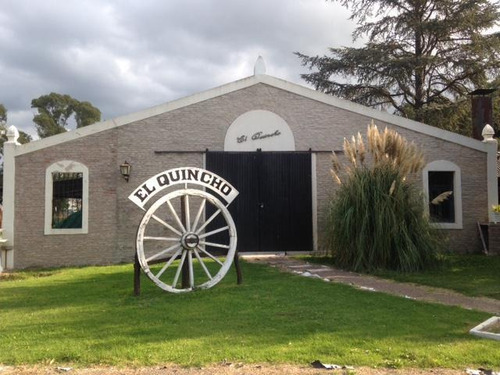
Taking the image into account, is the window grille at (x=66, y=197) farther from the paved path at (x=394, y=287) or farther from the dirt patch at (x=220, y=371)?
the dirt patch at (x=220, y=371)

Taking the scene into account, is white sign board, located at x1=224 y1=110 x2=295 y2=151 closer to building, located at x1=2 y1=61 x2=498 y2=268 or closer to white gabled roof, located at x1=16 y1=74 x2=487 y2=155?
building, located at x1=2 y1=61 x2=498 y2=268

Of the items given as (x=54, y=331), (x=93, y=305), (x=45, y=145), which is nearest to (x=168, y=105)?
(x=45, y=145)

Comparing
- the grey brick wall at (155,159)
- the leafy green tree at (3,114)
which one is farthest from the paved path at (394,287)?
the leafy green tree at (3,114)

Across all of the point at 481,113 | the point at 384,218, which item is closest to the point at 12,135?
the point at 384,218

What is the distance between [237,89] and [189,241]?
686cm

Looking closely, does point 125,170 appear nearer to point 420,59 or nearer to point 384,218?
point 384,218

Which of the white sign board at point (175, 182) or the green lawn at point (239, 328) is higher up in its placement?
the white sign board at point (175, 182)

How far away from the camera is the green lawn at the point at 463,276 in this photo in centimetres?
862

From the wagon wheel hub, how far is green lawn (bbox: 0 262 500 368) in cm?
82

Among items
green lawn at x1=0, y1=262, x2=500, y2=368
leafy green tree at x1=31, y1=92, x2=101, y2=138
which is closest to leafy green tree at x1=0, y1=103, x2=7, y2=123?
leafy green tree at x1=31, y1=92, x2=101, y2=138

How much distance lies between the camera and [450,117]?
23031mm

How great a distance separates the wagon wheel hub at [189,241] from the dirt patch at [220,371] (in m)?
3.82

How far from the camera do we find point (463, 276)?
996 cm

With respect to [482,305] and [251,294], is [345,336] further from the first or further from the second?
[482,305]
